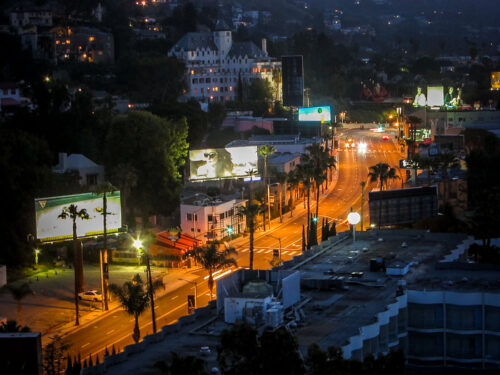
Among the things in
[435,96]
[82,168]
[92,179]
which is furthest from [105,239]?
[435,96]

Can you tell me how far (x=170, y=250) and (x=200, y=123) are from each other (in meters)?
63.4

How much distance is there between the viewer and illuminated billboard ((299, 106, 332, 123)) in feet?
544

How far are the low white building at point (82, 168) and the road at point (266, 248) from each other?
67.8ft

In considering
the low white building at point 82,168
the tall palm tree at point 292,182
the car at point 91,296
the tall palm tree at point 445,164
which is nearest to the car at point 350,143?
the tall palm tree at point 292,182

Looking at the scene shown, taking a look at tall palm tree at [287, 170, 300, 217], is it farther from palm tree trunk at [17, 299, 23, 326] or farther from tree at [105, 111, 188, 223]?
palm tree trunk at [17, 299, 23, 326]

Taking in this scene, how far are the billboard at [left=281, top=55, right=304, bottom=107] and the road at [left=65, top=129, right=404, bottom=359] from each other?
2090cm

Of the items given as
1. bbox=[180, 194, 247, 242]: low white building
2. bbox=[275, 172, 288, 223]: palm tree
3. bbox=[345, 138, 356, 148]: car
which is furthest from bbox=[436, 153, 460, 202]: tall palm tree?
bbox=[345, 138, 356, 148]: car

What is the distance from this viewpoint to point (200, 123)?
474 ft

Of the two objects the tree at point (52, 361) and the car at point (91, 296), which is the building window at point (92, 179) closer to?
the car at point (91, 296)

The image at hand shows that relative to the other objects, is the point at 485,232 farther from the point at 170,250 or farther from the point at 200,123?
the point at 200,123

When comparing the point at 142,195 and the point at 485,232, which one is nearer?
the point at 485,232

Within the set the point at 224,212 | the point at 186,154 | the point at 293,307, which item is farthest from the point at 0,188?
the point at 293,307

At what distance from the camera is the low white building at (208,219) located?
9331 cm

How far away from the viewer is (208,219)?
93500 millimetres
